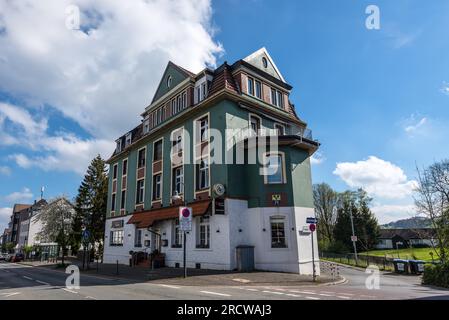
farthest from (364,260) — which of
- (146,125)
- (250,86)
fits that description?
(146,125)

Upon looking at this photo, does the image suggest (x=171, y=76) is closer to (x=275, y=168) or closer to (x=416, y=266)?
(x=275, y=168)

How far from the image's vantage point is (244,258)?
18297 mm

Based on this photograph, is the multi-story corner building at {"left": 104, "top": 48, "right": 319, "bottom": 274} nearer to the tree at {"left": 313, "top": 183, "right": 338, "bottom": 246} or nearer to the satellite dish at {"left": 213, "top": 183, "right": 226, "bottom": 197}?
the satellite dish at {"left": 213, "top": 183, "right": 226, "bottom": 197}

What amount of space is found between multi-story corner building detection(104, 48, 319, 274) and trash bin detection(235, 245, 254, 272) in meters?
0.40

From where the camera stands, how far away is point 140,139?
29609 millimetres

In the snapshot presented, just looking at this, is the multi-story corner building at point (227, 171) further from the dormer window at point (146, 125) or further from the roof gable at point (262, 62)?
the dormer window at point (146, 125)

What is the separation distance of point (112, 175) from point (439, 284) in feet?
105

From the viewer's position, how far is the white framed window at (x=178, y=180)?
77.7 ft

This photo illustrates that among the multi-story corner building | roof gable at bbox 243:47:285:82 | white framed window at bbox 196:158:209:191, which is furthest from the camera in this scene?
roof gable at bbox 243:47:285:82

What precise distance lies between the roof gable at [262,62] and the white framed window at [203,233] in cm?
1267

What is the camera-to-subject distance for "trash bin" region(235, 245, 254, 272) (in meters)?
18.1

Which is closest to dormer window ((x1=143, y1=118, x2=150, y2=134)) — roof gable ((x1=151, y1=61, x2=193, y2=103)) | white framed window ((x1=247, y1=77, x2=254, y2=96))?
roof gable ((x1=151, y1=61, x2=193, y2=103))
